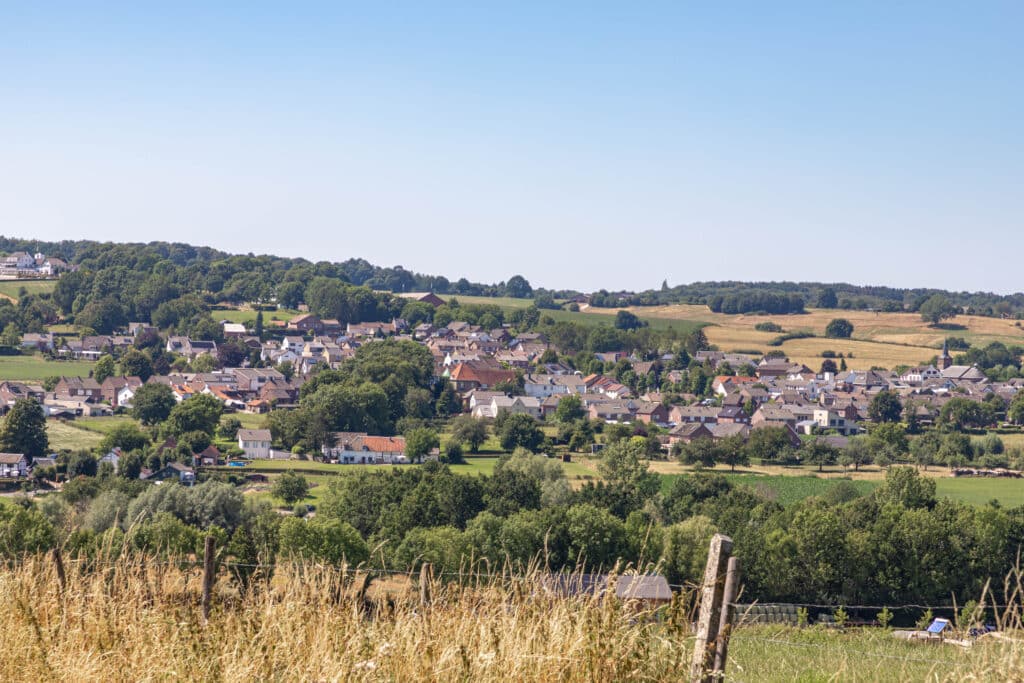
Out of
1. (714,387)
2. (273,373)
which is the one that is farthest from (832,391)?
(273,373)

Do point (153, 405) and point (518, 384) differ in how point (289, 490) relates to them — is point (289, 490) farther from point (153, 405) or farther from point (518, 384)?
point (518, 384)

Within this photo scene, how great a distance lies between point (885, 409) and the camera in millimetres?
54219

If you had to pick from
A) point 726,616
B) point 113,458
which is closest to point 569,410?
point 113,458

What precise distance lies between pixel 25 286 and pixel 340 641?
8029 centimetres

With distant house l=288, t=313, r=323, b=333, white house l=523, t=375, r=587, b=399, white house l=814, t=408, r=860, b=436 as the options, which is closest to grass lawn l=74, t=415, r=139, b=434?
white house l=523, t=375, r=587, b=399

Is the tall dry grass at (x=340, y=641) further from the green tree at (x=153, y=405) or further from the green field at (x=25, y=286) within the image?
the green field at (x=25, y=286)

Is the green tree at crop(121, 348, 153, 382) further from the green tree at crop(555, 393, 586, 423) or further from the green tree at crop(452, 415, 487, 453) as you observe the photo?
the green tree at crop(452, 415, 487, 453)

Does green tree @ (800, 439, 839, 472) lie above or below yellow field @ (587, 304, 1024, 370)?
below

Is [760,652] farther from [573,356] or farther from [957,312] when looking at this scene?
[957,312]

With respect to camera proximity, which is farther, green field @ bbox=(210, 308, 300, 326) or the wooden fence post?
green field @ bbox=(210, 308, 300, 326)

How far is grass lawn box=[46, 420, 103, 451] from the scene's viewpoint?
37375 millimetres

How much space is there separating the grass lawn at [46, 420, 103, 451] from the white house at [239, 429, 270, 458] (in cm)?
483

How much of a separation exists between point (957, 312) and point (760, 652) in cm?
9477

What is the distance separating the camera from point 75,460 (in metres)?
31.7
